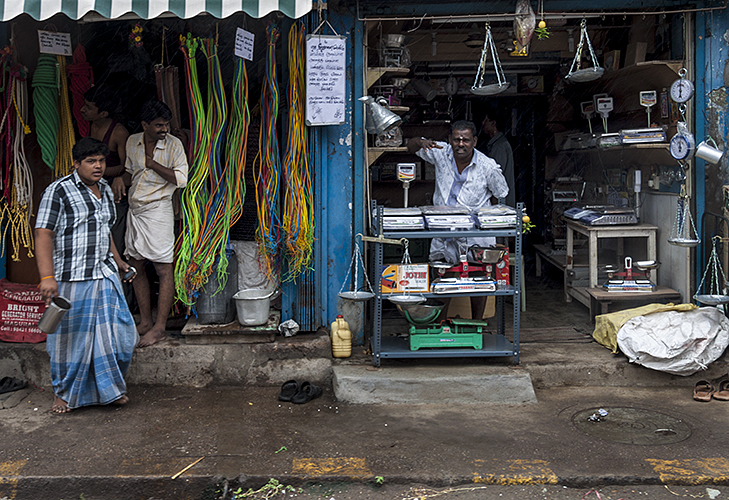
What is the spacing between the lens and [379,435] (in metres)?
4.38

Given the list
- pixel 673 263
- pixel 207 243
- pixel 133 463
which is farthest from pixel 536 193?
pixel 133 463

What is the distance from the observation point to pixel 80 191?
15.1ft

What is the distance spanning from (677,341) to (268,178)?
3.23m

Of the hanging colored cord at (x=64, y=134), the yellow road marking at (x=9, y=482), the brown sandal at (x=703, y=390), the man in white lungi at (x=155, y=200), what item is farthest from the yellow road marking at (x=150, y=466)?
the brown sandal at (x=703, y=390)

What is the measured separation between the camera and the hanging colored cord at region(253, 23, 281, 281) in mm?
5281

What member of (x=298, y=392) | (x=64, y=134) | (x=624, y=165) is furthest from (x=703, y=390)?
(x=64, y=134)

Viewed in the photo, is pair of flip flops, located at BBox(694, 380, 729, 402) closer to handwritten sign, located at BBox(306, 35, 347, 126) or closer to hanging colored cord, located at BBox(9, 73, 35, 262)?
handwritten sign, located at BBox(306, 35, 347, 126)

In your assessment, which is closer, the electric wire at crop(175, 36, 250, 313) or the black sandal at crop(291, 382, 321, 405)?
the black sandal at crop(291, 382, 321, 405)

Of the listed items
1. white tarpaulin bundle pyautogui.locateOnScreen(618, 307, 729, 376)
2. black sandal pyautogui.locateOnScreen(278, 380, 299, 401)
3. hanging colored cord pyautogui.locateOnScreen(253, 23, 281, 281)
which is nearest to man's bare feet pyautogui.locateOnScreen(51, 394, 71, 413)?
black sandal pyautogui.locateOnScreen(278, 380, 299, 401)

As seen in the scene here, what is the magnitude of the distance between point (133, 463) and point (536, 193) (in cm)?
701

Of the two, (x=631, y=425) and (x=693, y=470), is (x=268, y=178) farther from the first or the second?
(x=693, y=470)

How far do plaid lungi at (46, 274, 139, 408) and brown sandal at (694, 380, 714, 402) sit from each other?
13.0 ft

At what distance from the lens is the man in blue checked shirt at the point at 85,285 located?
4.56 meters

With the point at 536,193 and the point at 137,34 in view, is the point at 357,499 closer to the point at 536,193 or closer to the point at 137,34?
the point at 137,34
